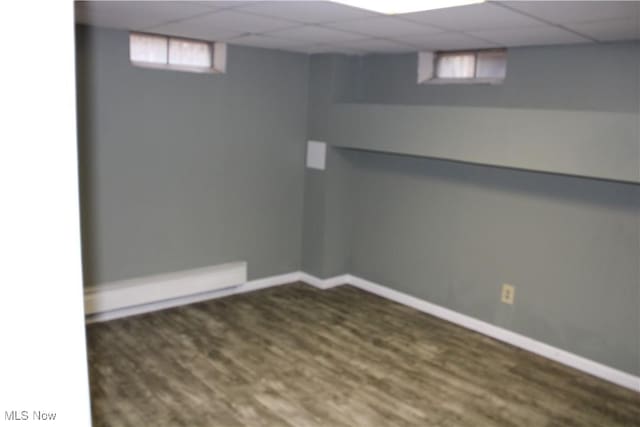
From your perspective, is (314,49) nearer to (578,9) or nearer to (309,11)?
(309,11)

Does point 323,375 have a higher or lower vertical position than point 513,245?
lower

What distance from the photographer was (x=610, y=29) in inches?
110

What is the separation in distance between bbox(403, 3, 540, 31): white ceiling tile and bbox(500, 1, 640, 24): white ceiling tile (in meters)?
0.10

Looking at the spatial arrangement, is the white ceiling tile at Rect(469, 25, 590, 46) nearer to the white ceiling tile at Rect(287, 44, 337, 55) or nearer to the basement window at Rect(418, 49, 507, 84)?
the basement window at Rect(418, 49, 507, 84)

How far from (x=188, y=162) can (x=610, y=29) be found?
9.73 feet

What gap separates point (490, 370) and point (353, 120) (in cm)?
222

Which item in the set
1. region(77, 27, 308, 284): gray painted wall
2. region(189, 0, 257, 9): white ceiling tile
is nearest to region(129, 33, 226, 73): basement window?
region(77, 27, 308, 284): gray painted wall

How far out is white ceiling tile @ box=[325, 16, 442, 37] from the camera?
2873mm

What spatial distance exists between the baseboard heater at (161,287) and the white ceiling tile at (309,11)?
223cm

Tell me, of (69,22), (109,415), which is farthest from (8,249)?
(109,415)

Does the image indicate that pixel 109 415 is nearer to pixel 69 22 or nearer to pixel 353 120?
pixel 69 22

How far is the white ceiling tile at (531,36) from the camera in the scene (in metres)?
2.93

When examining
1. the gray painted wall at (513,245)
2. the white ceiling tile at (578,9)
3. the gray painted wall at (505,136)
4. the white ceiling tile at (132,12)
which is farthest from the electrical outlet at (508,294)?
the white ceiling tile at (132,12)

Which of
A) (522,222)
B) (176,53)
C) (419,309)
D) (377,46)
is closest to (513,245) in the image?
(522,222)
